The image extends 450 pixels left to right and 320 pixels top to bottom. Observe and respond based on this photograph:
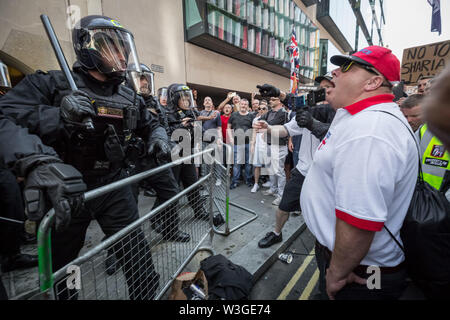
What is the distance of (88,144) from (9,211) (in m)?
1.71

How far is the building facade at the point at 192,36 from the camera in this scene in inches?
168

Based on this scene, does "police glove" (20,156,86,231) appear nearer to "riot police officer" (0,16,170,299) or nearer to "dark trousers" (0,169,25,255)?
"riot police officer" (0,16,170,299)

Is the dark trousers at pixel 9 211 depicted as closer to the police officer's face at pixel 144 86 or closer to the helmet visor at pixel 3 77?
the helmet visor at pixel 3 77

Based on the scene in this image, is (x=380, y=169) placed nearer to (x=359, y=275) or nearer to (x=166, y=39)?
(x=359, y=275)

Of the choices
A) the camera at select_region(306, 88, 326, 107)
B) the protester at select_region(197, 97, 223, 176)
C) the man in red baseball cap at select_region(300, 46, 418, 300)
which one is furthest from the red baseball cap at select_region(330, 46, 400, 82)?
the protester at select_region(197, 97, 223, 176)

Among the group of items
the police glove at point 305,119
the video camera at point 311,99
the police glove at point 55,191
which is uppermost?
the video camera at point 311,99

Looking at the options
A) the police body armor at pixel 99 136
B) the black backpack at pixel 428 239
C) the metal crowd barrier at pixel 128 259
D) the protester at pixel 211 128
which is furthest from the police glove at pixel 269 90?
the protester at pixel 211 128

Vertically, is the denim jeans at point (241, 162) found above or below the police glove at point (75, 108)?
below

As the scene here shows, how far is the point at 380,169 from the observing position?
88 centimetres

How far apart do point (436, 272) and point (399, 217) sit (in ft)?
1.11

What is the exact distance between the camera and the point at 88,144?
157 centimetres

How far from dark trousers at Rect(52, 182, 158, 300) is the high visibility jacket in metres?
3.00

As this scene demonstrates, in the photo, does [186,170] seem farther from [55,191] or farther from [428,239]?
[428,239]

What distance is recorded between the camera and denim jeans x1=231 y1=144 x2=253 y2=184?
538 cm
